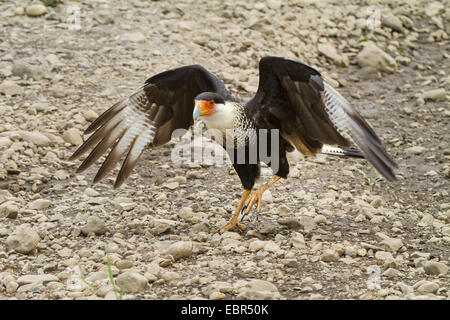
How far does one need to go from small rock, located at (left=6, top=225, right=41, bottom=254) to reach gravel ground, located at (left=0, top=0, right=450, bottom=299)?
1 cm

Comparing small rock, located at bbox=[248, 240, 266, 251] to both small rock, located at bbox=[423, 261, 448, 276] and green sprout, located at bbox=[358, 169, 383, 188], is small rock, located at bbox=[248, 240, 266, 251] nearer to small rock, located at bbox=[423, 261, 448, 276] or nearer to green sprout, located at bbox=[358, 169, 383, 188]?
small rock, located at bbox=[423, 261, 448, 276]

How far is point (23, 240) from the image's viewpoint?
4777mm

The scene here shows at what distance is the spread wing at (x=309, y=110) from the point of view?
15.5 feet

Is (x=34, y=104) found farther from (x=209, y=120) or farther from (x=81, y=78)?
(x=209, y=120)

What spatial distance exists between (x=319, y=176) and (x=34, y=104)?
10.4ft

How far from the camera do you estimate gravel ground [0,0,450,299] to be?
445cm

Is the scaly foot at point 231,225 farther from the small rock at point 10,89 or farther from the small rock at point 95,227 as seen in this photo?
the small rock at point 10,89

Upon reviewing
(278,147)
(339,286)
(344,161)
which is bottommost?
(344,161)

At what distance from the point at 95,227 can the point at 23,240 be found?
58 centimetres

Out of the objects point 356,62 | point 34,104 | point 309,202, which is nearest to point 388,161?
point 309,202

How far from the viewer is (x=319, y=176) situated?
6383 mm

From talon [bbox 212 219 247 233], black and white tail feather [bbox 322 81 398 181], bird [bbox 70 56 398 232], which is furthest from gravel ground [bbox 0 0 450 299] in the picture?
black and white tail feather [bbox 322 81 398 181]

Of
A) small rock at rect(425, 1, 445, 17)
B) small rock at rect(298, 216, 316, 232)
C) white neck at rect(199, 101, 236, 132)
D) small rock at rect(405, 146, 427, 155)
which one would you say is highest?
white neck at rect(199, 101, 236, 132)

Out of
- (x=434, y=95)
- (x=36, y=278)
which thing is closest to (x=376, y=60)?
(x=434, y=95)
